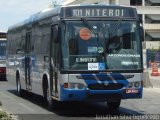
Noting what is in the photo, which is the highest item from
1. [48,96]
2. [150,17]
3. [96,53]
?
[150,17]

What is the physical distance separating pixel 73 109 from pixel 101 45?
9.84 ft

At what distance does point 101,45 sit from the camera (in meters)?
14.8

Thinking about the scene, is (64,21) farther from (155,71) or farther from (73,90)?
(155,71)

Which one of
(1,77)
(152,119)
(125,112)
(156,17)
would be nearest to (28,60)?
(125,112)

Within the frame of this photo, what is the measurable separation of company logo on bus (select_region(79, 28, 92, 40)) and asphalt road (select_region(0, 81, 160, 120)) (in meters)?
2.12

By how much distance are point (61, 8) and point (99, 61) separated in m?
1.79

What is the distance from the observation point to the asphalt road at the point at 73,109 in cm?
1495

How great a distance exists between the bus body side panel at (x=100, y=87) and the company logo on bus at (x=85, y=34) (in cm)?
102

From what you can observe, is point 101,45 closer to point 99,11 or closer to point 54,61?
point 99,11

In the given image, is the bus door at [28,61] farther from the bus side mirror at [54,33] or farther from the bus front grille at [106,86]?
the bus front grille at [106,86]

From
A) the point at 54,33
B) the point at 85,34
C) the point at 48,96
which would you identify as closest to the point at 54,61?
the point at 54,33

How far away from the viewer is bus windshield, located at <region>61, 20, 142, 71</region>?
48.1ft

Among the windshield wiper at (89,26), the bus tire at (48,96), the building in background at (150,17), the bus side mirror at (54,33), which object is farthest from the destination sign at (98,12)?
the building in background at (150,17)

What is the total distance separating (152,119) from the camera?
14.1 meters
